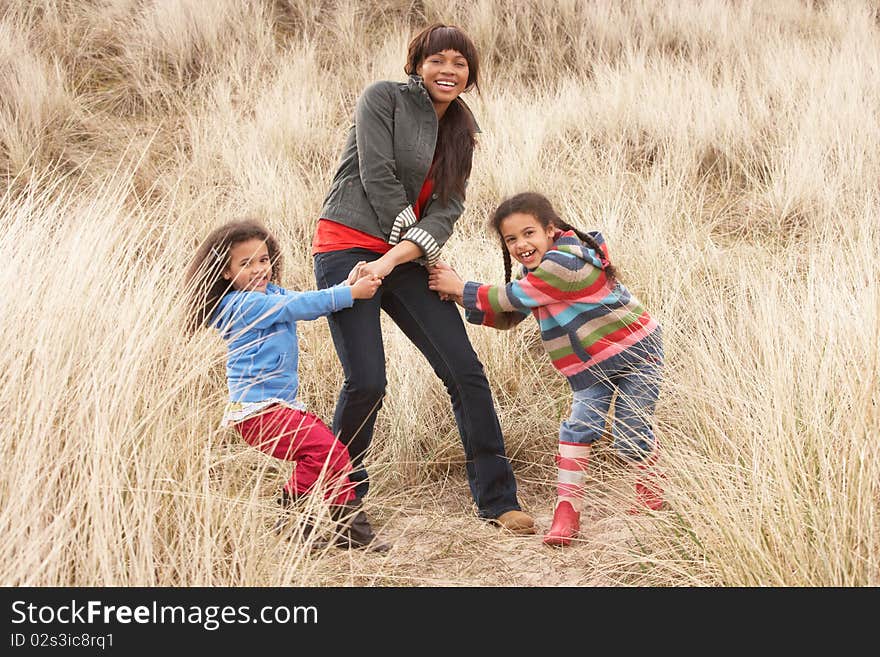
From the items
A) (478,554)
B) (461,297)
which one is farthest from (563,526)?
(461,297)

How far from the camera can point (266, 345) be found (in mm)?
Answer: 2965

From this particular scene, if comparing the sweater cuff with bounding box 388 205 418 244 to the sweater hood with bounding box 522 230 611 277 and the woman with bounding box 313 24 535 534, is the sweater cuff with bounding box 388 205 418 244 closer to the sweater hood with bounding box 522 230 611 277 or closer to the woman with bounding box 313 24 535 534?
the woman with bounding box 313 24 535 534

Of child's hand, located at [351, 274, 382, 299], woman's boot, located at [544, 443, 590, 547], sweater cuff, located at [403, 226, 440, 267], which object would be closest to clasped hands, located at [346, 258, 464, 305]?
child's hand, located at [351, 274, 382, 299]

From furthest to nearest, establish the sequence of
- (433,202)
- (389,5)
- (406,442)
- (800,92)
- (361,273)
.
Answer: (389,5)
(800,92)
(406,442)
(433,202)
(361,273)

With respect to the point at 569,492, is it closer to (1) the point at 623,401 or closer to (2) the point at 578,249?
(1) the point at 623,401

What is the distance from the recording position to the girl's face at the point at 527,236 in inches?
127

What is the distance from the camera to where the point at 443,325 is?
3246 mm

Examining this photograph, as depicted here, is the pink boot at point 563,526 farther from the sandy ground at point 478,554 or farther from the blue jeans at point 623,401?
the blue jeans at point 623,401

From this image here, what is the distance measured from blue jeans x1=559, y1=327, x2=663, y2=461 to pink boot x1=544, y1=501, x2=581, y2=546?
258mm

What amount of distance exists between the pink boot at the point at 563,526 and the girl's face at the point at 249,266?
4.58 feet

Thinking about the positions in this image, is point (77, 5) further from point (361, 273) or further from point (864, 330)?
point (864, 330)

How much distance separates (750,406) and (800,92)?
539 cm

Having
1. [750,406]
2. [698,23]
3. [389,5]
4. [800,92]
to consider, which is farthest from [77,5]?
[750,406]

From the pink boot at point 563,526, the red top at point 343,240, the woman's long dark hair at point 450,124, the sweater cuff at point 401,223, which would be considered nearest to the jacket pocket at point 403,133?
the woman's long dark hair at point 450,124
